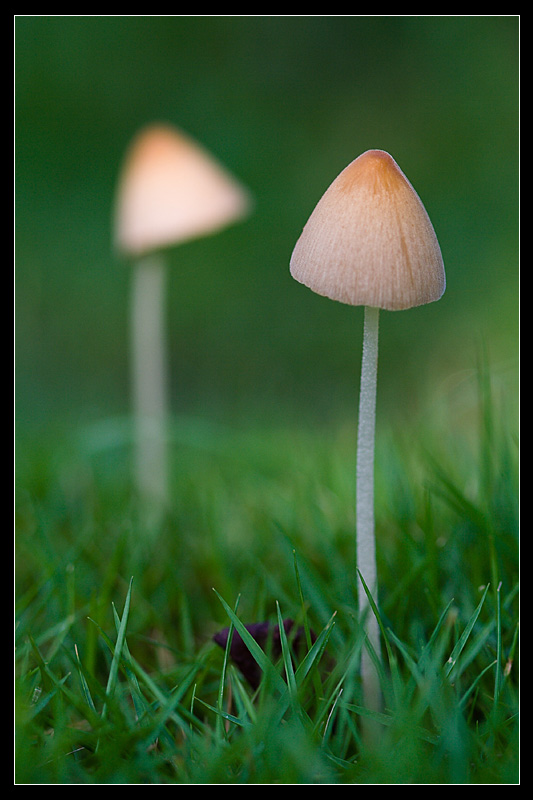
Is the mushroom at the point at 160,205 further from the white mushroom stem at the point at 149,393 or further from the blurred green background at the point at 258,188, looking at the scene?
the blurred green background at the point at 258,188

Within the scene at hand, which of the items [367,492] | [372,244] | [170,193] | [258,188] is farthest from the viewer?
[258,188]

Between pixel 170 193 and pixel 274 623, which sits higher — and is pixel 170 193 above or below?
above

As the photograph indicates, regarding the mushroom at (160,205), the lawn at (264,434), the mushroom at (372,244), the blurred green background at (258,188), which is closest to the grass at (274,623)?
the lawn at (264,434)

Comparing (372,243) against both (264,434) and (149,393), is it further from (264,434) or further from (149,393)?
(264,434)

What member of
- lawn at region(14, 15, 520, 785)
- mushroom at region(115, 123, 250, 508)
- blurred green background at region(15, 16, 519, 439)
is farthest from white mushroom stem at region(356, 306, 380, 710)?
blurred green background at region(15, 16, 519, 439)

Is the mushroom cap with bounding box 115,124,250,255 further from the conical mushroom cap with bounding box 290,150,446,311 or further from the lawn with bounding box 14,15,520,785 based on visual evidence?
the conical mushroom cap with bounding box 290,150,446,311

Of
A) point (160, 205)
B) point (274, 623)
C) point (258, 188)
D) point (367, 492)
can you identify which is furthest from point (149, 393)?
point (258, 188)
